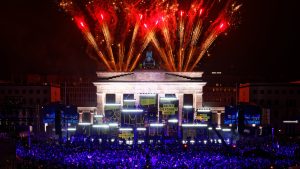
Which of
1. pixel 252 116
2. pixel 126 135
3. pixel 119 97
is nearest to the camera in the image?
pixel 126 135

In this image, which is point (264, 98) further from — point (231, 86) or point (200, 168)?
point (200, 168)

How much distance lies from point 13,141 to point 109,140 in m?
9.97

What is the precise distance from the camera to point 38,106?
90.4 m

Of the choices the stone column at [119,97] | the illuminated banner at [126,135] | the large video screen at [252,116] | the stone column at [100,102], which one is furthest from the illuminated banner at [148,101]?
the stone column at [119,97]

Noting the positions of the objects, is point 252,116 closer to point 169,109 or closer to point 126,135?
point 169,109

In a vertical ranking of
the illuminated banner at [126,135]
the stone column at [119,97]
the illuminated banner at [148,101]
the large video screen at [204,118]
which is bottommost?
the illuminated banner at [126,135]

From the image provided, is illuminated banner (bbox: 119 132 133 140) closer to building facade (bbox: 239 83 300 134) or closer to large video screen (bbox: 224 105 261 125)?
large video screen (bbox: 224 105 261 125)

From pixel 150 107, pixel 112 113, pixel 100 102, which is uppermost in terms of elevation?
pixel 100 102

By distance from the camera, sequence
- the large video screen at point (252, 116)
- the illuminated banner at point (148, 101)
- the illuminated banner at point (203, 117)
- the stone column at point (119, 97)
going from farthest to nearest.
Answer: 1. the stone column at point (119, 97)
2. the illuminated banner at point (148, 101)
3. the illuminated banner at point (203, 117)
4. the large video screen at point (252, 116)

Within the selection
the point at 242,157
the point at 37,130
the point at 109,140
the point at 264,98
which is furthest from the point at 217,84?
the point at 242,157

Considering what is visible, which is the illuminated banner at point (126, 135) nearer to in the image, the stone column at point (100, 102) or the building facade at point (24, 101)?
the building facade at point (24, 101)

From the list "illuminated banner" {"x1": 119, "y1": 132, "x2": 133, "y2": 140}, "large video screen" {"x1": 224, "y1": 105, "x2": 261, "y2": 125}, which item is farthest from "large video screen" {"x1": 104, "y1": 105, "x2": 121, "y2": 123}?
"large video screen" {"x1": 224, "y1": 105, "x2": 261, "y2": 125}

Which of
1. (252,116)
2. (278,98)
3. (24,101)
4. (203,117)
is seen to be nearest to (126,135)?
(203,117)

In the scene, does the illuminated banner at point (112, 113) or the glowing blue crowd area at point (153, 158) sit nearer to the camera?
the glowing blue crowd area at point (153, 158)
